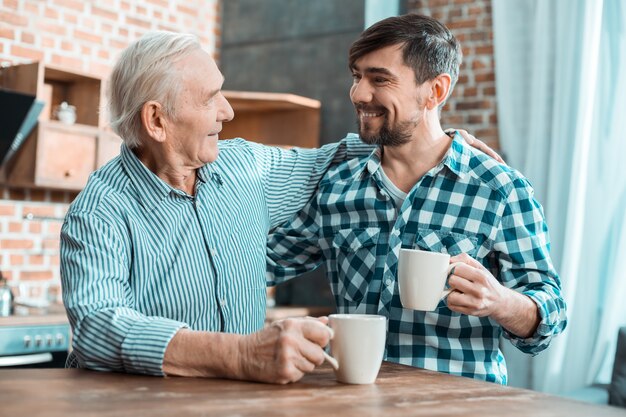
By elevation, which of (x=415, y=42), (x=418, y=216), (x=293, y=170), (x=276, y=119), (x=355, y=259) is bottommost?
(x=355, y=259)

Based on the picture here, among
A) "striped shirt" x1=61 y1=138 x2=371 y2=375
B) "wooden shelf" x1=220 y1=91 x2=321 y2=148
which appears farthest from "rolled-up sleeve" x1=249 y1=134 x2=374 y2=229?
"wooden shelf" x1=220 y1=91 x2=321 y2=148

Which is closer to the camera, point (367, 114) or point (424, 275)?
point (424, 275)

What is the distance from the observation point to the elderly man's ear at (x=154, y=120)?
1.66 meters

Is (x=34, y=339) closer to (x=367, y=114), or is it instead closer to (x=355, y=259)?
(x=355, y=259)

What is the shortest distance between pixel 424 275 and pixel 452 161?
0.58 meters

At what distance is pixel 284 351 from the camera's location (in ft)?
4.06

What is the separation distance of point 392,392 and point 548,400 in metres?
0.25

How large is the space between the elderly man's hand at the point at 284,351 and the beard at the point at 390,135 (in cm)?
73

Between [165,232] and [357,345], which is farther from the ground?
[165,232]

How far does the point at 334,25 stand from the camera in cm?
459

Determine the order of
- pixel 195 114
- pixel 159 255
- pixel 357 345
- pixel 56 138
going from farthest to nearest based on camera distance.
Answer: pixel 56 138
pixel 195 114
pixel 159 255
pixel 357 345

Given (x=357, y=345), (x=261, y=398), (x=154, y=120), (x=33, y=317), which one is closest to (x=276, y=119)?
(x=33, y=317)

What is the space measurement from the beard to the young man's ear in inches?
4.2

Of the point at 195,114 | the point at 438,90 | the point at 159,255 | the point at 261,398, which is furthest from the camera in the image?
the point at 438,90
